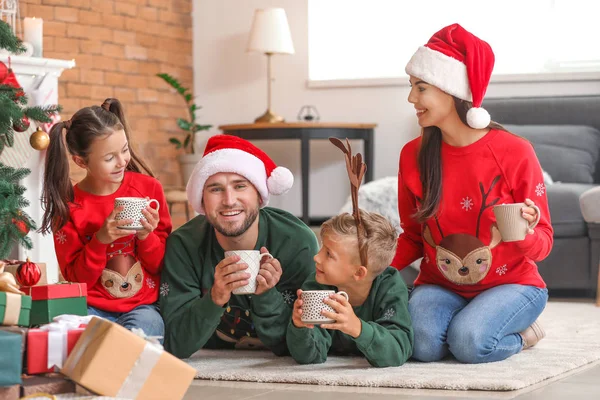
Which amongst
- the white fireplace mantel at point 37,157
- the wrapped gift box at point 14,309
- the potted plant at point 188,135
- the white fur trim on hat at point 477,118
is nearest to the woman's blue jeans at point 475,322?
the white fur trim on hat at point 477,118

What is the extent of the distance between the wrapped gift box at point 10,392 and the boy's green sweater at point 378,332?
78 centimetres

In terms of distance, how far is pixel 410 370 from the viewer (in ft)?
7.43

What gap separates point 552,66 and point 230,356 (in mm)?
3847

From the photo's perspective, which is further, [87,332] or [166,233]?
[166,233]

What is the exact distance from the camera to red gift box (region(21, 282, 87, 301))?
74.7 inches

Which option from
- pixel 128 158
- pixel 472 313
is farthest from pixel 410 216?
pixel 128 158

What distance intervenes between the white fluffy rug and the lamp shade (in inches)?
136

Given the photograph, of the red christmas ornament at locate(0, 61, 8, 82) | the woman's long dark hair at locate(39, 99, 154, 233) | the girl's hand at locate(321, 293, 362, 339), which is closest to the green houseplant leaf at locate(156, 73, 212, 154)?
the red christmas ornament at locate(0, 61, 8, 82)

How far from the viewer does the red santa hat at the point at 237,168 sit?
7.82ft

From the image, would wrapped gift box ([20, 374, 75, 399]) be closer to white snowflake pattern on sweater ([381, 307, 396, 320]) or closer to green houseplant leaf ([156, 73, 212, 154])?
white snowflake pattern on sweater ([381, 307, 396, 320])

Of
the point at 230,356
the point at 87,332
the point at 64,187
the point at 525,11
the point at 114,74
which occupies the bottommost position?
the point at 230,356

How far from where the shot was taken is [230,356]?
2531 millimetres

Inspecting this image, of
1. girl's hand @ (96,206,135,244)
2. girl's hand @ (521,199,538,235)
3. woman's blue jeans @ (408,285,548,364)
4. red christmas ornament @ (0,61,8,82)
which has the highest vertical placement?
red christmas ornament @ (0,61,8,82)

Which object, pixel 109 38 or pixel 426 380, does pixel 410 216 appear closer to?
pixel 426 380
